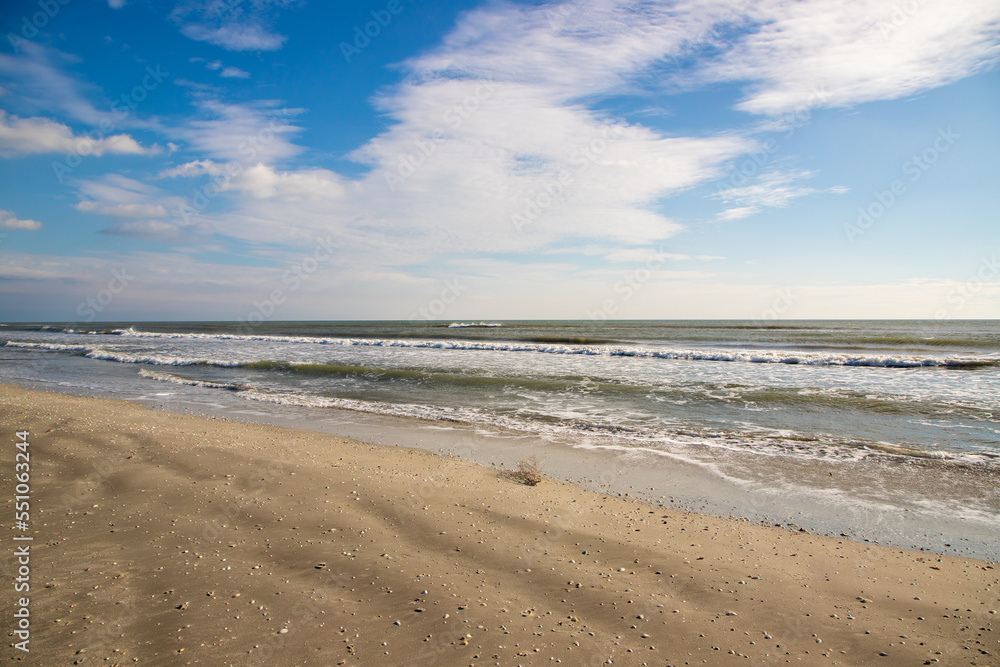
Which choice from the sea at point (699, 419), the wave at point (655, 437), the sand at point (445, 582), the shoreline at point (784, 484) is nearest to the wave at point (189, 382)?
the sea at point (699, 419)

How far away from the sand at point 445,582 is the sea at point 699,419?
120 centimetres

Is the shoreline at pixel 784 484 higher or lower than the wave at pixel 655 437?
lower

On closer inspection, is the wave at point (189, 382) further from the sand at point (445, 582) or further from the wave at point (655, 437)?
the sand at point (445, 582)

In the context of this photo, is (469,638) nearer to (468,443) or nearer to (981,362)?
(468,443)

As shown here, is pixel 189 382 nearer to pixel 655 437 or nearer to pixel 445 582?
pixel 655 437

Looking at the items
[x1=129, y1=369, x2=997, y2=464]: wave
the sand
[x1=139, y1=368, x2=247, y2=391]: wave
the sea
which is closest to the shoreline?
the sea

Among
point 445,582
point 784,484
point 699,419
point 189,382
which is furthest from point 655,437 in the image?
point 189,382

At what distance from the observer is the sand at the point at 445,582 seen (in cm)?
329

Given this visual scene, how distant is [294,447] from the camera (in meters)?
8.55

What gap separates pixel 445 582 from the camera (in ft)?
13.4

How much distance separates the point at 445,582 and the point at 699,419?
936 cm

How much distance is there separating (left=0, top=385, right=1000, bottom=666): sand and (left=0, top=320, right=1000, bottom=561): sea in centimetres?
120

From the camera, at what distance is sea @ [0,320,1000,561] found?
6363 millimetres

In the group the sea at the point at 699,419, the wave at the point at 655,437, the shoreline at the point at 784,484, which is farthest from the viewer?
the wave at the point at 655,437
